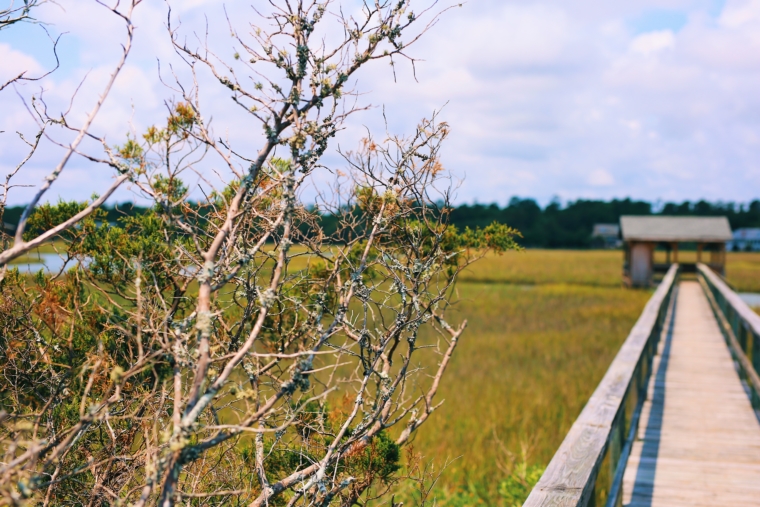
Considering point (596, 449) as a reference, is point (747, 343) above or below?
below

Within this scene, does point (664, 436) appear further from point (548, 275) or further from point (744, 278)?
point (744, 278)

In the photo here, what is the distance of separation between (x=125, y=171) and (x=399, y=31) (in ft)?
2.90

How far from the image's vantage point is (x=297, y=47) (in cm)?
178

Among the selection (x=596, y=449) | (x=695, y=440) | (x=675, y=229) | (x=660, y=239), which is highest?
(x=675, y=229)

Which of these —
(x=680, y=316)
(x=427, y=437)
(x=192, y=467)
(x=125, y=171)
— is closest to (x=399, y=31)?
(x=125, y=171)

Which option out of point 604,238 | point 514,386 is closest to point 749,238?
point 604,238

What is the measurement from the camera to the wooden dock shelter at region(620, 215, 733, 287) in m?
33.1

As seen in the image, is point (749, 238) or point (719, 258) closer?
point (719, 258)

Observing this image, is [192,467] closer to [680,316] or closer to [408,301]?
[408,301]

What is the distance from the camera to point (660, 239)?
3359 cm

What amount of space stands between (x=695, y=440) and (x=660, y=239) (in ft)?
100

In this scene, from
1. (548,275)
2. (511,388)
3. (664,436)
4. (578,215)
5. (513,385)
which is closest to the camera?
(664,436)

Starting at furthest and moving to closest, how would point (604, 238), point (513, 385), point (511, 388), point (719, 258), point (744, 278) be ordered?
point (604, 238), point (744, 278), point (719, 258), point (513, 385), point (511, 388)

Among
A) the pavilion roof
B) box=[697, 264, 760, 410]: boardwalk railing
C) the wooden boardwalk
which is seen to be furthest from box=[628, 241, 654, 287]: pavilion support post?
the wooden boardwalk
